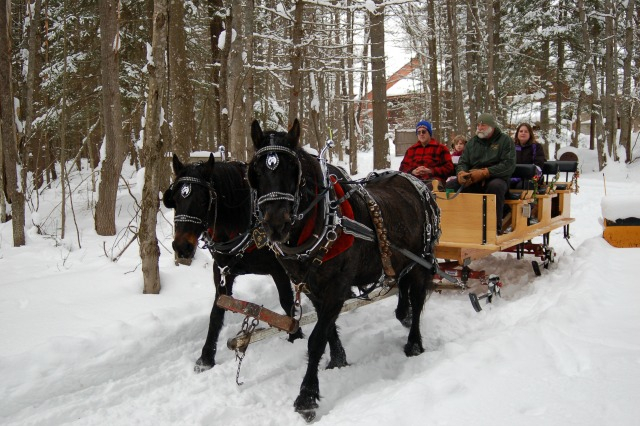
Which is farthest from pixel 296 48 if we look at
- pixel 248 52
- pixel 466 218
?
pixel 466 218

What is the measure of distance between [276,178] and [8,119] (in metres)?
7.35

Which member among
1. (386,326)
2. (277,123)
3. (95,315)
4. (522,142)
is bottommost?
(386,326)

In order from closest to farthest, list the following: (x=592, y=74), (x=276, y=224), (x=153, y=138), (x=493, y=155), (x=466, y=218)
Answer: (x=276, y=224) → (x=153, y=138) → (x=466, y=218) → (x=493, y=155) → (x=592, y=74)

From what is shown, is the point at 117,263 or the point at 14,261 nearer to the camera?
the point at 117,263

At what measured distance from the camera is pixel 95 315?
4801 millimetres

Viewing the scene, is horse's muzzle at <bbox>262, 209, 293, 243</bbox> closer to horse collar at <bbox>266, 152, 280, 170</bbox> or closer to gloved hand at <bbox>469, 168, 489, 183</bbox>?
horse collar at <bbox>266, 152, 280, 170</bbox>

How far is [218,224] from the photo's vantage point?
14.9ft

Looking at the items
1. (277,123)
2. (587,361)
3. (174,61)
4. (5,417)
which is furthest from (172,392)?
(277,123)

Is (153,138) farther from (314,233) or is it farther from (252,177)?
(314,233)

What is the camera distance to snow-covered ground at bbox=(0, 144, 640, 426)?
2.88m

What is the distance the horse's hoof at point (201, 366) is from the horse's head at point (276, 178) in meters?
1.86

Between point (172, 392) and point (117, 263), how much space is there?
3631 millimetres

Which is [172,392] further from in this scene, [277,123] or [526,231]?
[277,123]

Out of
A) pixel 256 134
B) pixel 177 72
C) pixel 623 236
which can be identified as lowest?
pixel 623 236
